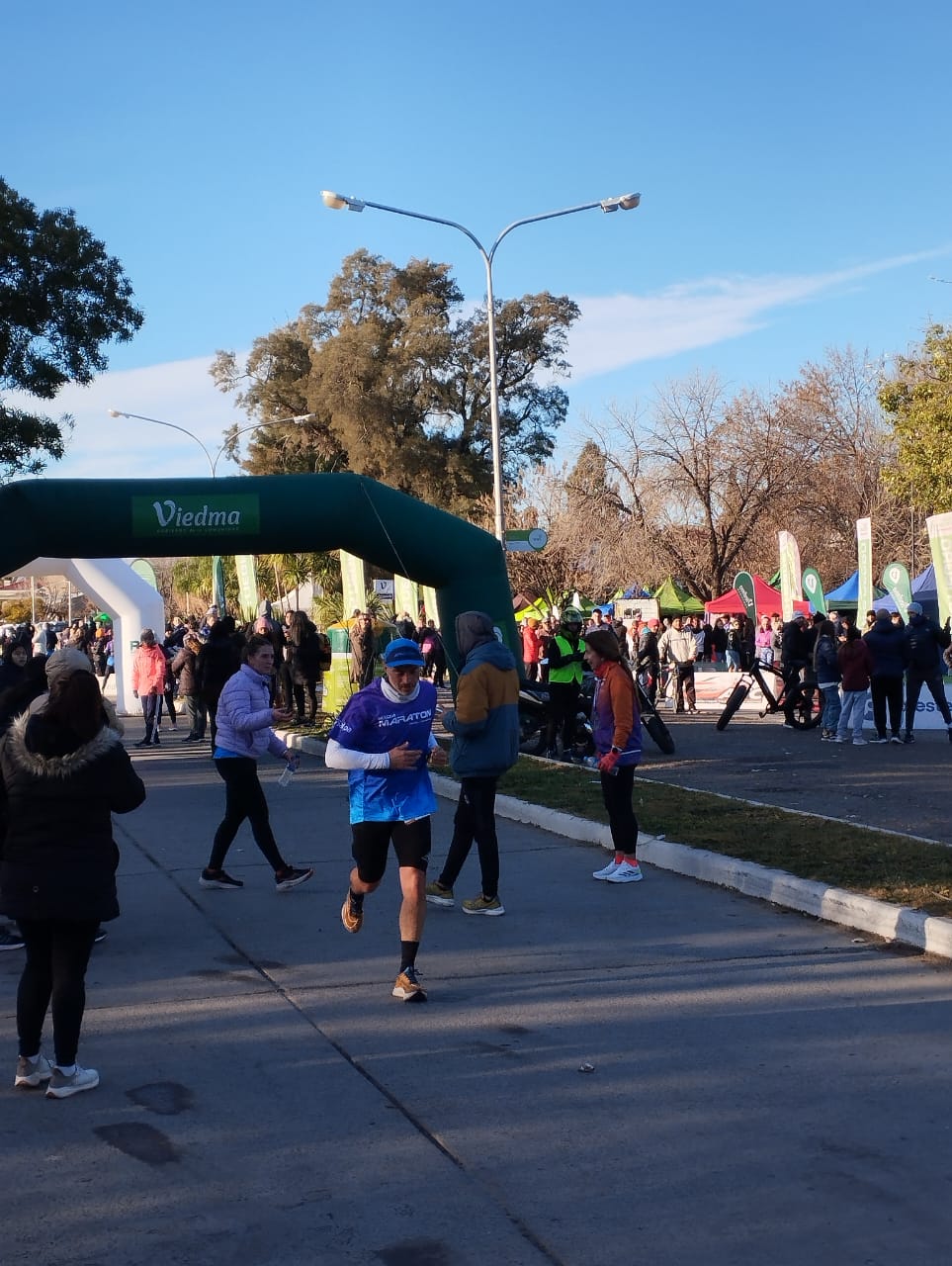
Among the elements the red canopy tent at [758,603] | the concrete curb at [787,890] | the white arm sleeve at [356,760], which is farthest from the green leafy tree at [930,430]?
the white arm sleeve at [356,760]

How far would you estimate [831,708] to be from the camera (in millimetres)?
19547

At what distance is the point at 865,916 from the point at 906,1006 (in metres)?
1.49

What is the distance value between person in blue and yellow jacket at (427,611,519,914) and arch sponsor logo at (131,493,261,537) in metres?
7.47

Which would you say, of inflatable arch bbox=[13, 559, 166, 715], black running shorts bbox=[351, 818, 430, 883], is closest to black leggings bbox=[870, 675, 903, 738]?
black running shorts bbox=[351, 818, 430, 883]

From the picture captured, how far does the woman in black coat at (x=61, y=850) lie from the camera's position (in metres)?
5.12

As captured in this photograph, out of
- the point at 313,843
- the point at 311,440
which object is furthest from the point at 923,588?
the point at 311,440

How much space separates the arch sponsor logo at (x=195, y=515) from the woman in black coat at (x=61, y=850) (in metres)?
10.2

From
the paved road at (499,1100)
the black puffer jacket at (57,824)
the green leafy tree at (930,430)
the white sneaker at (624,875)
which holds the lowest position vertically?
the paved road at (499,1100)

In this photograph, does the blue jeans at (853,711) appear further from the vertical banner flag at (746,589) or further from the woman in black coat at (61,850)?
the woman in black coat at (61,850)

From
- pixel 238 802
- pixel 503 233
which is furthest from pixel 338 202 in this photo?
pixel 238 802

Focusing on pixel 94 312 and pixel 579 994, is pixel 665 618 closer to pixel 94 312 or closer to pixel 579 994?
pixel 94 312

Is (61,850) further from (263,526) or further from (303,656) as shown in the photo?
(303,656)

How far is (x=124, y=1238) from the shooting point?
3.99 metres

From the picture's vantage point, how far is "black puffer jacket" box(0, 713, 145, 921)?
16.8 feet
